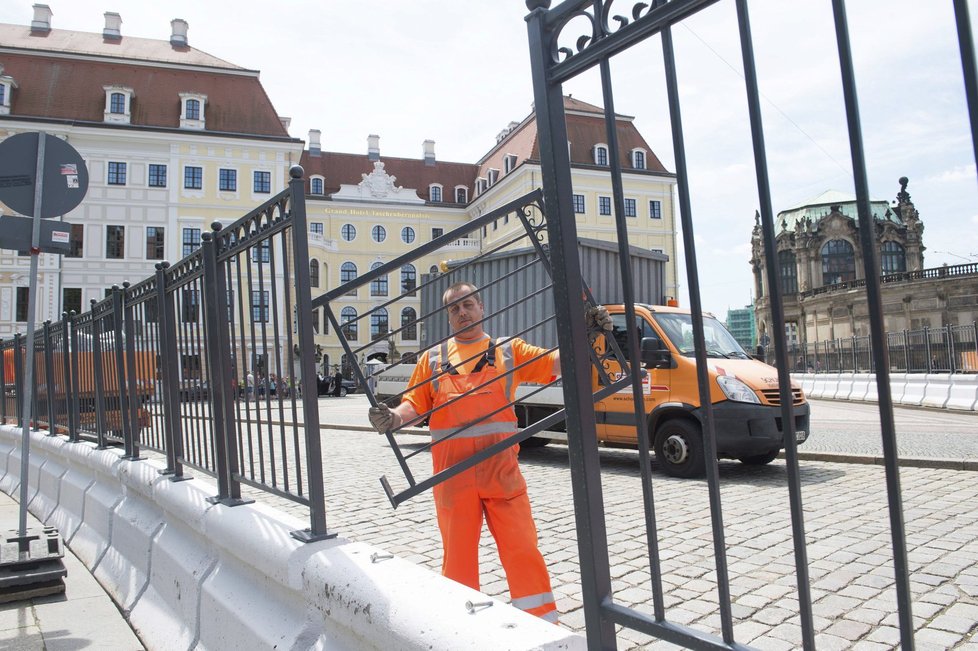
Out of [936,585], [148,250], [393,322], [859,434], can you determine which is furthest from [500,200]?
[936,585]

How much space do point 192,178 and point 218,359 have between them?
47.9 m

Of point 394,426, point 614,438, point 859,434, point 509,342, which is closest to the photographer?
point 394,426

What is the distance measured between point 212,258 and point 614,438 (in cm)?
664

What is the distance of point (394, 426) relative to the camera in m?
3.48

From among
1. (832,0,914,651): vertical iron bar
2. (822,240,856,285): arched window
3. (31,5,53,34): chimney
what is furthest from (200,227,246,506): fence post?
(822,240,856,285): arched window

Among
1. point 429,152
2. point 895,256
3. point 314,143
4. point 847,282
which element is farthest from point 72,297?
point 895,256

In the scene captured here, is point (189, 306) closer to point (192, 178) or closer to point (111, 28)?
point (192, 178)

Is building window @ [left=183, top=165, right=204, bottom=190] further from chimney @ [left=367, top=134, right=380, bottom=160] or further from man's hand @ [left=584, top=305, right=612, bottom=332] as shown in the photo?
man's hand @ [left=584, top=305, right=612, bottom=332]

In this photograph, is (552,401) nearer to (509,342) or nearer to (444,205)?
(509,342)

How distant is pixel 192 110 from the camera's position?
156 feet

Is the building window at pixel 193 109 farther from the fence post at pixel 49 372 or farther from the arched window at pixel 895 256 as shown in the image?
the arched window at pixel 895 256

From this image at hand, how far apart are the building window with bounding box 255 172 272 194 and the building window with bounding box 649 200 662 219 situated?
2651 centimetres

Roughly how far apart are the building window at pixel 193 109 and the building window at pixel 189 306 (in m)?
48.4

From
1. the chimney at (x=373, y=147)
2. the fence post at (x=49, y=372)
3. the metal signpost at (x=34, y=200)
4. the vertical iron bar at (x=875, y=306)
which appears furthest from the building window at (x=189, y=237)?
the vertical iron bar at (x=875, y=306)
